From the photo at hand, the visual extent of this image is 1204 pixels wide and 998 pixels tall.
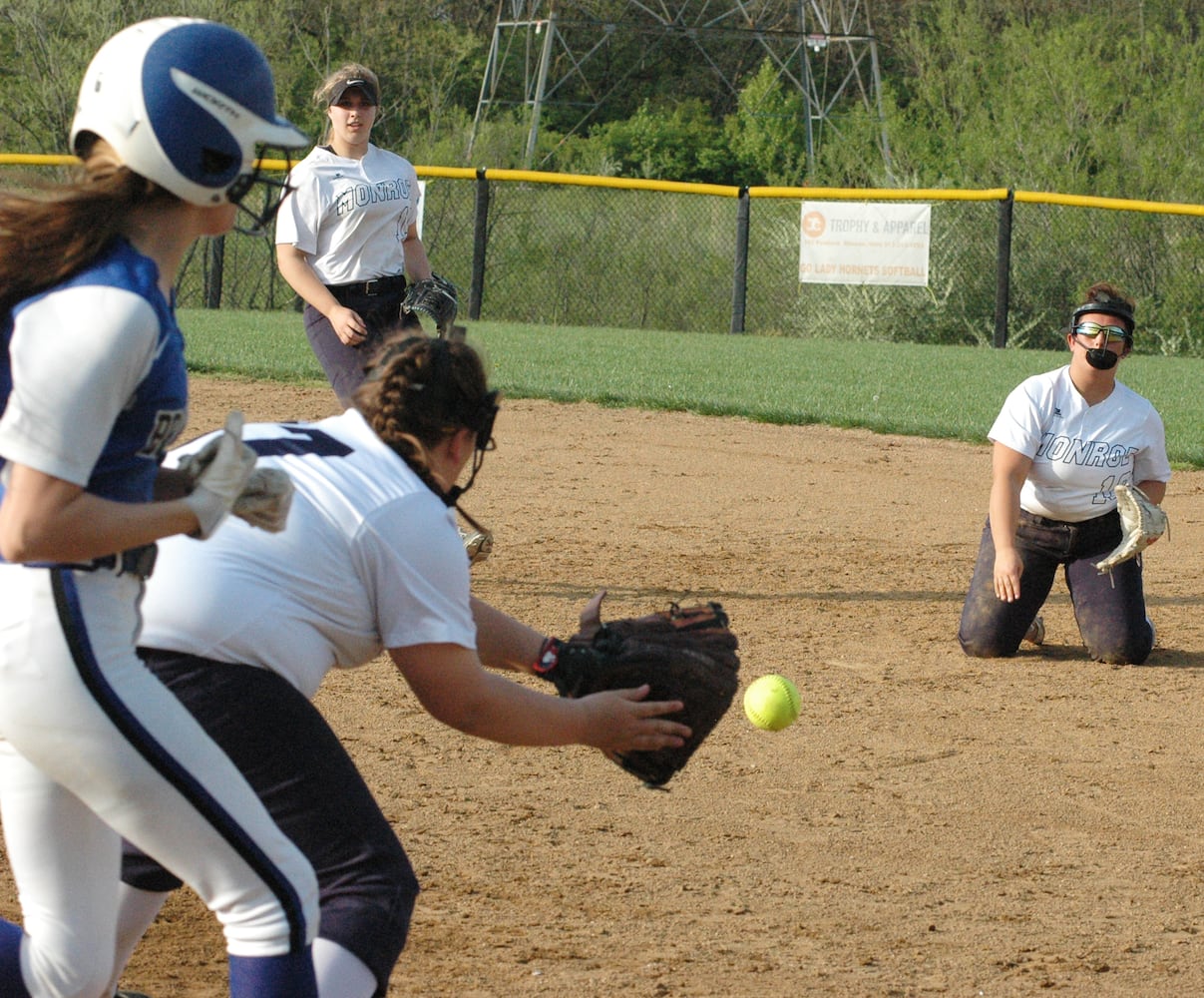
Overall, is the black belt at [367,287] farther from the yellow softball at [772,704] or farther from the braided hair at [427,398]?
the braided hair at [427,398]

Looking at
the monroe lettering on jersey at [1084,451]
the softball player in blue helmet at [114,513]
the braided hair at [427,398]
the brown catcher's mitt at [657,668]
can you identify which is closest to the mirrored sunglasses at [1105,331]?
the monroe lettering on jersey at [1084,451]

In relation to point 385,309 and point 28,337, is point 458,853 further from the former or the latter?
point 385,309

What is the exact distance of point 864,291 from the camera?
1980cm

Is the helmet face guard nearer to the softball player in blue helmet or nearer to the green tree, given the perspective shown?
the softball player in blue helmet

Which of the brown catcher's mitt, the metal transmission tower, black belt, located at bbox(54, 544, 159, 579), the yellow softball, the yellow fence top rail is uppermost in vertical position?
the metal transmission tower

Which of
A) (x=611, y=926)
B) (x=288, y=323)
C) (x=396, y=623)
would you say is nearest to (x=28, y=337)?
(x=396, y=623)

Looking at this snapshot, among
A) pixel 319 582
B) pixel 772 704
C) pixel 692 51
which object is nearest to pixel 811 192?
pixel 772 704

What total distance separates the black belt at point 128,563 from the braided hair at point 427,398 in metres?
0.50

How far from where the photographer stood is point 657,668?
2.83m

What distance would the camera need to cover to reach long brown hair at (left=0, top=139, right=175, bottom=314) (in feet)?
6.68

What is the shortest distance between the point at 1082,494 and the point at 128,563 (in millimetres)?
4463

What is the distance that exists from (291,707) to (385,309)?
4289 mm

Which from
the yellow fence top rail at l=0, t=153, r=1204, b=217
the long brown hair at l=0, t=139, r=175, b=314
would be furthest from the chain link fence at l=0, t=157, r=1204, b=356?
the long brown hair at l=0, t=139, r=175, b=314

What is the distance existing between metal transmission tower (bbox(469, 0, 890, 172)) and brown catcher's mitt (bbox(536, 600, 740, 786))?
3081 cm
